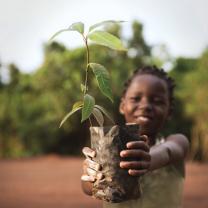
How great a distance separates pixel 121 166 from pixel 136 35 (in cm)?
2652

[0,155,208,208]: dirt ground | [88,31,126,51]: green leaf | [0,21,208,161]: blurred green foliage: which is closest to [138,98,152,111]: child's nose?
[88,31,126,51]: green leaf

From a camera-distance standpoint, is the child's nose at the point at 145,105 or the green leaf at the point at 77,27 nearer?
Answer: the green leaf at the point at 77,27

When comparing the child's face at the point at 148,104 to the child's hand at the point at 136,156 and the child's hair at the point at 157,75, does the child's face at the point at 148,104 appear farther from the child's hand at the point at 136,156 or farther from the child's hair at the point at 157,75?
the child's hand at the point at 136,156

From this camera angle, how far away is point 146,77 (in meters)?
2.68

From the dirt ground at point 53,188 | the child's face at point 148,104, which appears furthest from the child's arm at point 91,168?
the dirt ground at point 53,188

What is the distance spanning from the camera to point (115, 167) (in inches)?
72.5

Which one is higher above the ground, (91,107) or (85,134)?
(91,107)

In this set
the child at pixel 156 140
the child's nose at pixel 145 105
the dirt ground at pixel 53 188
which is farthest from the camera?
the dirt ground at pixel 53 188

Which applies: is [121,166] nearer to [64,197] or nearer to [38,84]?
[64,197]

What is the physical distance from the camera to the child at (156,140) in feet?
7.77

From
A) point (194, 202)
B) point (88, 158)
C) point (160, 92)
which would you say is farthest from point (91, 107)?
point (194, 202)

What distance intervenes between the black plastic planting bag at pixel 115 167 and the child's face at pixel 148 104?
67cm

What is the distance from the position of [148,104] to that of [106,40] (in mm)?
745

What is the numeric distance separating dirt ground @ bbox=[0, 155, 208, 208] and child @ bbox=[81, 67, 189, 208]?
7.34 metres
